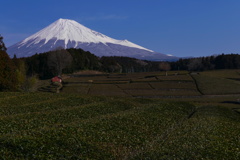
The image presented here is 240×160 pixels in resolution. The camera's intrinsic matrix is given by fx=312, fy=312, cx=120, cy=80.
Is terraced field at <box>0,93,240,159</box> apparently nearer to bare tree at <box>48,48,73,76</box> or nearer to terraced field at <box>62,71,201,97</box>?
terraced field at <box>62,71,201,97</box>

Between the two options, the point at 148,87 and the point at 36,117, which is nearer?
the point at 36,117

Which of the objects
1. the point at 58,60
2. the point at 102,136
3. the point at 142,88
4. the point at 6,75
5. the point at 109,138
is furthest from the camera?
the point at 58,60

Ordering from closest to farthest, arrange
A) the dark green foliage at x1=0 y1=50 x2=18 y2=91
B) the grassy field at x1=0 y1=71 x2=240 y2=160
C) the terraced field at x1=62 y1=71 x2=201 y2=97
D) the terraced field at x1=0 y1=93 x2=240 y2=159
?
the terraced field at x1=0 y1=93 x2=240 y2=159, the grassy field at x1=0 y1=71 x2=240 y2=160, the dark green foliage at x1=0 y1=50 x2=18 y2=91, the terraced field at x1=62 y1=71 x2=201 y2=97

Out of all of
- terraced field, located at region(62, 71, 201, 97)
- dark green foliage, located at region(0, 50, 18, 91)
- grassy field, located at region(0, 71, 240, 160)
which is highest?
dark green foliage, located at region(0, 50, 18, 91)

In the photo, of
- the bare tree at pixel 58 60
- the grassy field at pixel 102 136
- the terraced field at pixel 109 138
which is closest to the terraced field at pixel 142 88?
the grassy field at pixel 102 136

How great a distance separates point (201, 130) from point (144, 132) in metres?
5.99

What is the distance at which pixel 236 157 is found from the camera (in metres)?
21.8

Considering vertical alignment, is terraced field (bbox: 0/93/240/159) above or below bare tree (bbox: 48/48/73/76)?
below

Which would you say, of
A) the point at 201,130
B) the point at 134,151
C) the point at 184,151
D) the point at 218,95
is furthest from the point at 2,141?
the point at 218,95

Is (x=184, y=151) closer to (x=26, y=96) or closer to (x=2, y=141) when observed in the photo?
(x=2, y=141)

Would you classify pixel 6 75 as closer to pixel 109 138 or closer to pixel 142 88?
pixel 142 88

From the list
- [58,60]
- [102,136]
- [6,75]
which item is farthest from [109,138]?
[58,60]

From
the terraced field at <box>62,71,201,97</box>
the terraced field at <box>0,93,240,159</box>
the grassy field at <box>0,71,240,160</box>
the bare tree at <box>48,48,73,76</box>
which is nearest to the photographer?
the terraced field at <box>0,93,240,159</box>

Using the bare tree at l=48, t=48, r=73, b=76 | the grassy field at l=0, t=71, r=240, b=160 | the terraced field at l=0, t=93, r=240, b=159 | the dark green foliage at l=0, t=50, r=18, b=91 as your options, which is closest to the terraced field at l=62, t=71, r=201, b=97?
the dark green foliage at l=0, t=50, r=18, b=91
